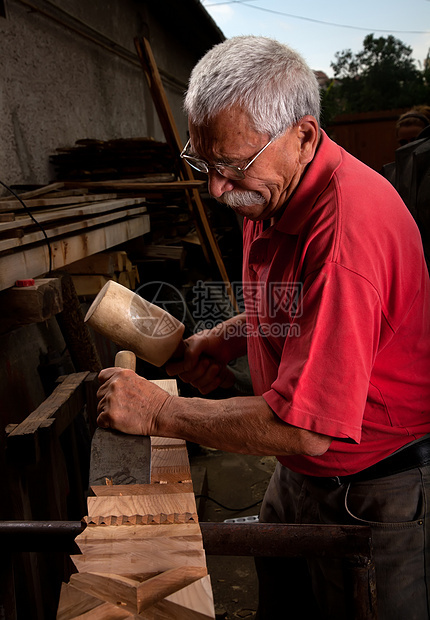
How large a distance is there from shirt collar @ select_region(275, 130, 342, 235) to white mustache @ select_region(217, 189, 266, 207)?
0.10 m

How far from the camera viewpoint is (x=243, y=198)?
5.00 ft

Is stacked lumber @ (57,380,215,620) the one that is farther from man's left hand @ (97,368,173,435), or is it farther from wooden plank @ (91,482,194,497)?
man's left hand @ (97,368,173,435)

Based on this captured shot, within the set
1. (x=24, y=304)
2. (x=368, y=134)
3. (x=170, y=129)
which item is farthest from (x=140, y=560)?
(x=368, y=134)

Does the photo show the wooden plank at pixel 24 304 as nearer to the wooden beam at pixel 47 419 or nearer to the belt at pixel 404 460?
the wooden beam at pixel 47 419

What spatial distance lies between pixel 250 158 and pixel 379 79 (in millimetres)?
19227

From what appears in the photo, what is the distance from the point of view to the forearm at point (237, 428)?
1.33 metres

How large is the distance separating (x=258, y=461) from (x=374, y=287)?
3955 millimetres

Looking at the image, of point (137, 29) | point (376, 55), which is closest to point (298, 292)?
point (137, 29)

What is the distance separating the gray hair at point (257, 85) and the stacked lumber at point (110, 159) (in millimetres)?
3531

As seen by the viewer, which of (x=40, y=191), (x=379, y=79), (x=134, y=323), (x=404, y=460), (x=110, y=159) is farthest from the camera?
(x=379, y=79)

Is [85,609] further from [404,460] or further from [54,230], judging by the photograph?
[54,230]

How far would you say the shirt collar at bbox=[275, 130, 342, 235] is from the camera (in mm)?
Result: 1404

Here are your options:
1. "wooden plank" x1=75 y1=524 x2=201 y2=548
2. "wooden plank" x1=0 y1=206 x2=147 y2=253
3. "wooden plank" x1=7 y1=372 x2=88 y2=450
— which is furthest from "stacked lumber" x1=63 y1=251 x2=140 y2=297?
"wooden plank" x1=75 y1=524 x2=201 y2=548

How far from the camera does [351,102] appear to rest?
18.2 metres
